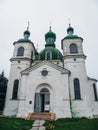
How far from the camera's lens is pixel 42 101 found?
2198 cm

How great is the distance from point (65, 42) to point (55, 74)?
6640mm

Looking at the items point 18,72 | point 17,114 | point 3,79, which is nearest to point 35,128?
point 17,114

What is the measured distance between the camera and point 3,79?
2581 cm

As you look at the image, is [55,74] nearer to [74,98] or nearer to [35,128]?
[74,98]

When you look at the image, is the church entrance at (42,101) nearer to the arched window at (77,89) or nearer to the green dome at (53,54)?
the arched window at (77,89)

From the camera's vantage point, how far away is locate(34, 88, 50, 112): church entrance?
21.0 meters

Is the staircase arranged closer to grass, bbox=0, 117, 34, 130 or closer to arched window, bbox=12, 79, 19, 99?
grass, bbox=0, 117, 34, 130

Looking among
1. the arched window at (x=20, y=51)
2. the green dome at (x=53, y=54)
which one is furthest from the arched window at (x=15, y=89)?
the green dome at (x=53, y=54)

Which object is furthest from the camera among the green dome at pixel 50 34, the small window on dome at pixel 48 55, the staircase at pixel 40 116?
the green dome at pixel 50 34

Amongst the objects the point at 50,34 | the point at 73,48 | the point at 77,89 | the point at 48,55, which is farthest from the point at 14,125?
the point at 50,34

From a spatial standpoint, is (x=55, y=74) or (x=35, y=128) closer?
(x=35, y=128)

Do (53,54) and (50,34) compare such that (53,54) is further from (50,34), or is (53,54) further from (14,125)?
(14,125)

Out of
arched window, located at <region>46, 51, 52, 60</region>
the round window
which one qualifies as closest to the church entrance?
the round window

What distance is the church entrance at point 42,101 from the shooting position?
21.0m
